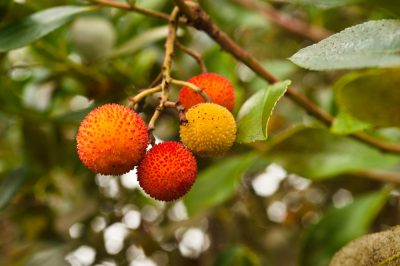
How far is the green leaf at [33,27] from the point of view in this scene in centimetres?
129

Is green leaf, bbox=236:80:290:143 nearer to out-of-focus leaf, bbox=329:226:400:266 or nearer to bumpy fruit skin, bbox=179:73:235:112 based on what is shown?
bumpy fruit skin, bbox=179:73:235:112

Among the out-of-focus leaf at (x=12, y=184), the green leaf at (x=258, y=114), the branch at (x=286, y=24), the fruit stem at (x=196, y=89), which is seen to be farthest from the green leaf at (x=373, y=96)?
the branch at (x=286, y=24)

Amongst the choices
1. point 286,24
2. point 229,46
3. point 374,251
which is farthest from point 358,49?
point 286,24

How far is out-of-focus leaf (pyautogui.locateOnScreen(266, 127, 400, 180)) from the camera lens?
1696 mm

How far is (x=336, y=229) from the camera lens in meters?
1.86

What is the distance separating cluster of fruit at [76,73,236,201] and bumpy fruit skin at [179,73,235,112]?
63 millimetres

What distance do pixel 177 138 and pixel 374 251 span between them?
43.1 inches

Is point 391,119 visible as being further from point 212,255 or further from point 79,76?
point 212,255

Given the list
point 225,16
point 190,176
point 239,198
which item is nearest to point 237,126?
point 190,176

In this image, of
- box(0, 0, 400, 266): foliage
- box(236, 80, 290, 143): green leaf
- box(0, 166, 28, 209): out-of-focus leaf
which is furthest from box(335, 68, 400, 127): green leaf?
box(0, 166, 28, 209): out-of-focus leaf

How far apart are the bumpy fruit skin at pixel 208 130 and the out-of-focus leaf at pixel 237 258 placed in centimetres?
62

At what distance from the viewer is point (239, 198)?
2.65 m

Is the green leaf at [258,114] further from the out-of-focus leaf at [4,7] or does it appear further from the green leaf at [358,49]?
the out-of-focus leaf at [4,7]

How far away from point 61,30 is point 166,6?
1.15ft
